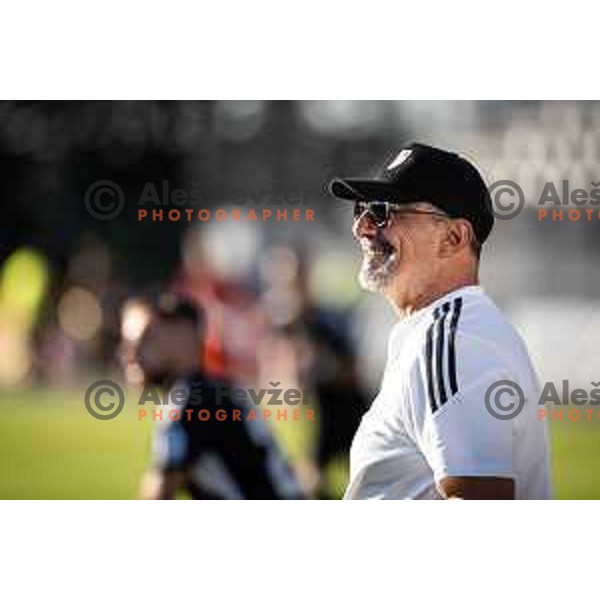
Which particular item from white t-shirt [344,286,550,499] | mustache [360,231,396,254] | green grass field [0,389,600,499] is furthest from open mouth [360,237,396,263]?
green grass field [0,389,600,499]

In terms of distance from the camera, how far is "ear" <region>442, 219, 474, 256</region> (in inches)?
139

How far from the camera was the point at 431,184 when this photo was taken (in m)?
3.46

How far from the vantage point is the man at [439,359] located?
312cm

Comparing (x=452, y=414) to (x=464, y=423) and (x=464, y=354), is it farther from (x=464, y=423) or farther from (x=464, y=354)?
(x=464, y=354)

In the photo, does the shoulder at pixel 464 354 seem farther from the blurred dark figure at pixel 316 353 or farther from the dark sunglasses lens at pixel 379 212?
the blurred dark figure at pixel 316 353

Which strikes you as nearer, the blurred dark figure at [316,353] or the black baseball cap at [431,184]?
the black baseball cap at [431,184]

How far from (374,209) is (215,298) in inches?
143

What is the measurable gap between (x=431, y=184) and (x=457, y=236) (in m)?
0.17

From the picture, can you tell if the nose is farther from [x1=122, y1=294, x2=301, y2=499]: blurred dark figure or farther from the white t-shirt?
A: [x1=122, y1=294, x2=301, y2=499]: blurred dark figure

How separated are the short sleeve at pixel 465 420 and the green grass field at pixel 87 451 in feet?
7.56

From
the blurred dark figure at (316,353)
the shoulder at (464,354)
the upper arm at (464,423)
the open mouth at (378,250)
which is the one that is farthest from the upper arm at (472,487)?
the blurred dark figure at (316,353)
